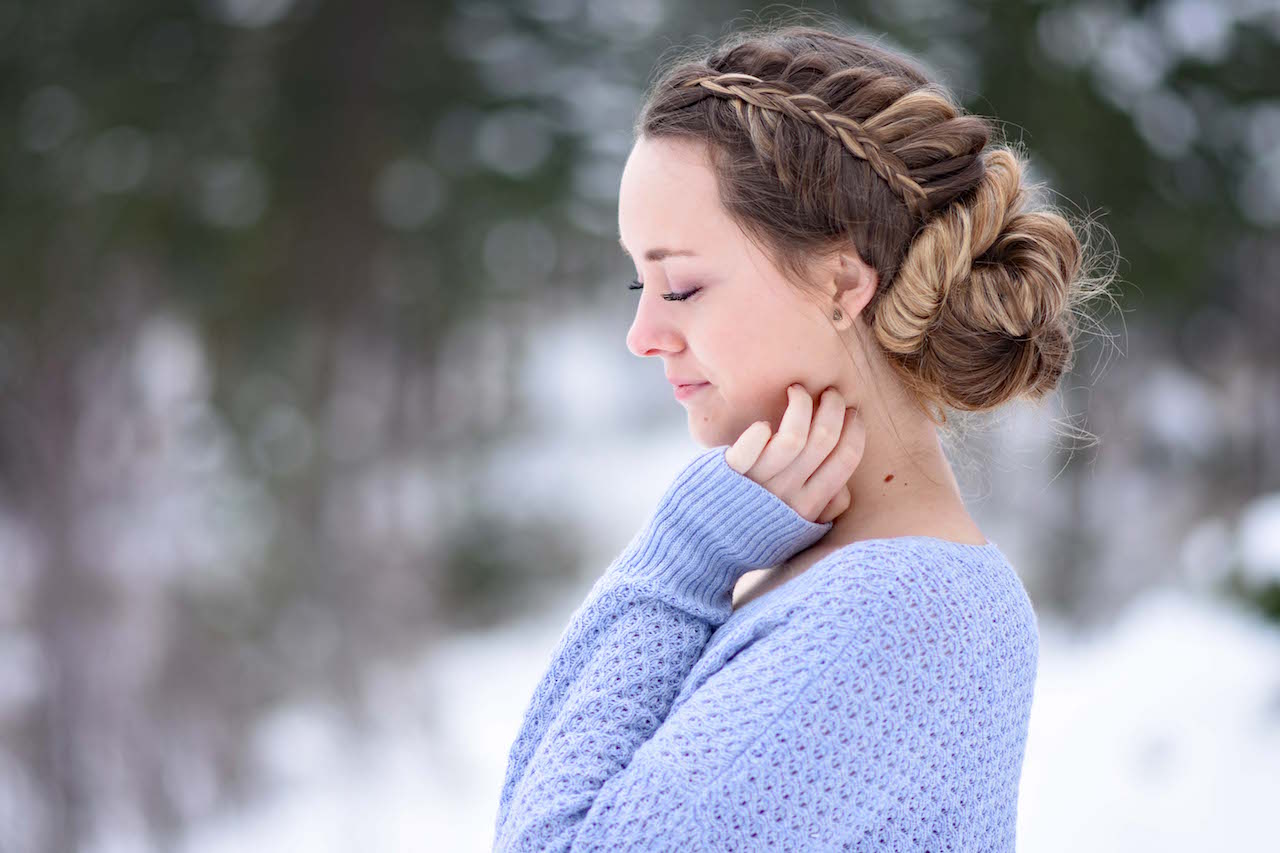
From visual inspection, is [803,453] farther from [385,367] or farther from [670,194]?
[385,367]

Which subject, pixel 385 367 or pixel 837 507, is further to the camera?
pixel 385 367

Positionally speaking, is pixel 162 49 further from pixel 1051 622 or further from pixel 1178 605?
pixel 1051 622

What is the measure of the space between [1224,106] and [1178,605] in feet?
5.45

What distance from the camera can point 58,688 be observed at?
148 inches

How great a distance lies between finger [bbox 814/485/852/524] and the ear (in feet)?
0.51

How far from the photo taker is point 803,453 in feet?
3.31

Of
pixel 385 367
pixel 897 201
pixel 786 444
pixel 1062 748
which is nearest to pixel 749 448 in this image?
pixel 786 444

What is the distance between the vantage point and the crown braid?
97 cm

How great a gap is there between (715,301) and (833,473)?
18cm

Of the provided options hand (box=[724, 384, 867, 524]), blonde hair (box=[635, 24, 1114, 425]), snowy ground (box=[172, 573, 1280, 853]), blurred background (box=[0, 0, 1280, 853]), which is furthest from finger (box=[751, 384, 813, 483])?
blurred background (box=[0, 0, 1280, 853])

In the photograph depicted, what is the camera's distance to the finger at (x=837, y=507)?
3.46 ft

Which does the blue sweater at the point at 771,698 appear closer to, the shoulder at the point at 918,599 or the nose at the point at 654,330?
the shoulder at the point at 918,599

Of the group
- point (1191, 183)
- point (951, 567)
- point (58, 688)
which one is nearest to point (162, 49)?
point (58, 688)

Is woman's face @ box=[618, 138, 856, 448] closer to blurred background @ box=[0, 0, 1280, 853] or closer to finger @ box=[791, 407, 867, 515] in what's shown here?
finger @ box=[791, 407, 867, 515]
